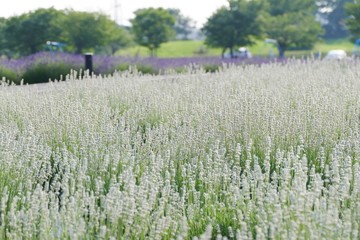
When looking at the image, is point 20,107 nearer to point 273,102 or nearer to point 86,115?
point 86,115

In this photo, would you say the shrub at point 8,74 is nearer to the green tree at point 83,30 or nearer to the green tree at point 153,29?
the green tree at point 83,30

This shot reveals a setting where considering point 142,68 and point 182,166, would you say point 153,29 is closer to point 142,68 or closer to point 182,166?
point 142,68

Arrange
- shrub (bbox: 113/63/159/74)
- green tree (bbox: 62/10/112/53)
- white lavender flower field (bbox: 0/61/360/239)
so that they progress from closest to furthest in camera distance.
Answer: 1. white lavender flower field (bbox: 0/61/360/239)
2. shrub (bbox: 113/63/159/74)
3. green tree (bbox: 62/10/112/53)

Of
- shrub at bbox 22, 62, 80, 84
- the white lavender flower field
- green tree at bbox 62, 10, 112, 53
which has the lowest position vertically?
shrub at bbox 22, 62, 80, 84

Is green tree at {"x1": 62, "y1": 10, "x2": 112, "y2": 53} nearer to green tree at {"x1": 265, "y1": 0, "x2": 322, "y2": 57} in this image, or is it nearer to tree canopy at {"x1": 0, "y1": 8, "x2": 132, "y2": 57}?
tree canopy at {"x1": 0, "y1": 8, "x2": 132, "y2": 57}

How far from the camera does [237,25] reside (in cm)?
3422

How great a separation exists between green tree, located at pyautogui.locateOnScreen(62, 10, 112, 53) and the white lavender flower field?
2587 centimetres

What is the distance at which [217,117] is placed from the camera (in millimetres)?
5434

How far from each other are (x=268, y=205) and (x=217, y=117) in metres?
2.52

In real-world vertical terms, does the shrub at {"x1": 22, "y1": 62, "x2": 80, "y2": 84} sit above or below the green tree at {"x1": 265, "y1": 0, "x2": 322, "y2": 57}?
below

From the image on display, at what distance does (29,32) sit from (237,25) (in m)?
12.3

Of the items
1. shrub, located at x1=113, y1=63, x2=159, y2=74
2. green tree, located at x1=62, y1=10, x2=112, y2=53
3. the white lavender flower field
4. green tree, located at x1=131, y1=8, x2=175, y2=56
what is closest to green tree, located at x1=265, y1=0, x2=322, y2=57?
green tree, located at x1=131, y1=8, x2=175, y2=56

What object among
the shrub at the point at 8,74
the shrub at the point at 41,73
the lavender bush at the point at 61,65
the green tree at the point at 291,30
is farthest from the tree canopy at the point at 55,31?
the shrub at the point at 8,74

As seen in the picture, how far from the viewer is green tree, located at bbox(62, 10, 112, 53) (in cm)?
3331
